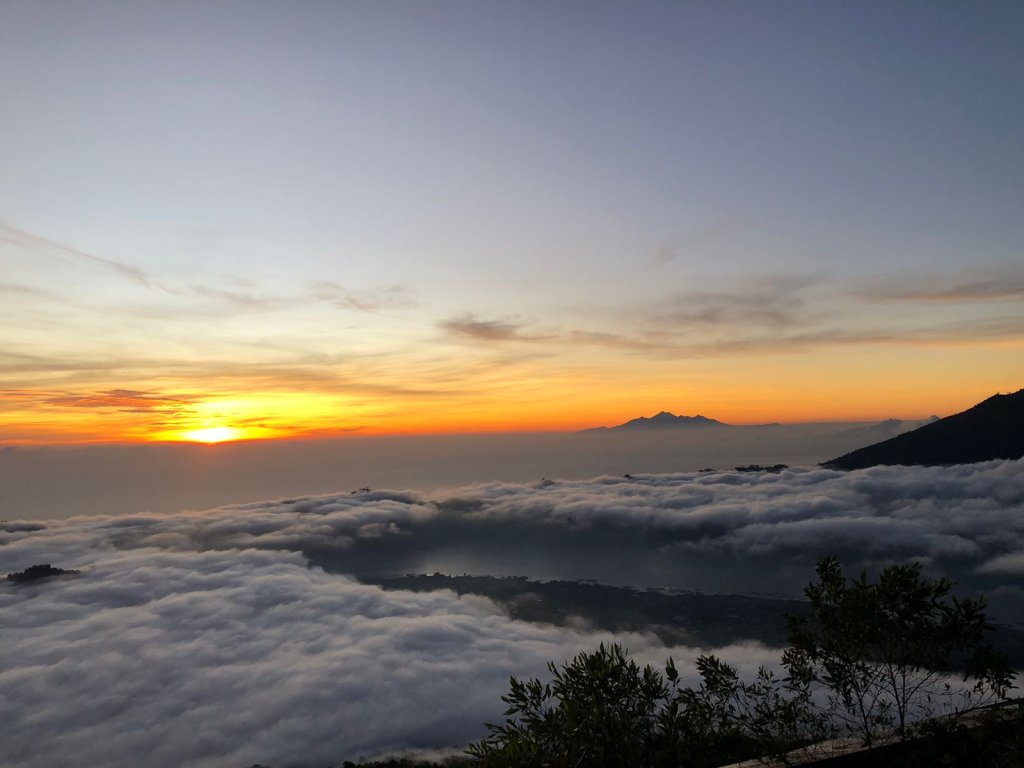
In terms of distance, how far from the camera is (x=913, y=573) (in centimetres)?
1903

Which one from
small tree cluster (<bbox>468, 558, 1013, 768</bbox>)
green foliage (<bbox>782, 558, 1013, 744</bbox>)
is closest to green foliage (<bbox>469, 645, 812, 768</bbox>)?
small tree cluster (<bbox>468, 558, 1013, 768</bbox>)

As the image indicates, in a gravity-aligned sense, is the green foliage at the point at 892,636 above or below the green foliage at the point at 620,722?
above

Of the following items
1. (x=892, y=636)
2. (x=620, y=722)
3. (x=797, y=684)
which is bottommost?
(x=620, y=722)

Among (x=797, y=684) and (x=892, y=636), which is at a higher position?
(x=892, y=636)

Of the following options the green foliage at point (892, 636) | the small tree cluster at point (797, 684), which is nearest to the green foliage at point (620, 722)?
the small tree cluster at point (797, 684)

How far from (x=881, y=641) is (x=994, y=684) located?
3.25 metres

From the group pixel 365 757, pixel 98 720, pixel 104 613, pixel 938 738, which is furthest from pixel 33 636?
pixel 938 738

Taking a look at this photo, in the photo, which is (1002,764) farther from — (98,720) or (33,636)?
(33,636)

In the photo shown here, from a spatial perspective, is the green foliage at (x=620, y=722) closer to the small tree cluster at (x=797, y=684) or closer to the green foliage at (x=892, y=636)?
the small tree cluster at (x=797, y=684)

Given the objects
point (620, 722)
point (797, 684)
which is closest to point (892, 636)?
point (797, 684)

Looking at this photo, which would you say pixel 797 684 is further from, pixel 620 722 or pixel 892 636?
pixel 620 722

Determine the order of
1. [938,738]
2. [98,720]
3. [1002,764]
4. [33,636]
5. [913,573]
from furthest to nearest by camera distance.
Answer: [33,636] < [98,720] < [913,573] < [938,738] < [1002,764]

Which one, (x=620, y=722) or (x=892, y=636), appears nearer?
(x=892, y=636)

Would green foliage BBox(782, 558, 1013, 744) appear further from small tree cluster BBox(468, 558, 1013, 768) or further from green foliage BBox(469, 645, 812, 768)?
green foliage BBox(469, 645, 812, 768)
